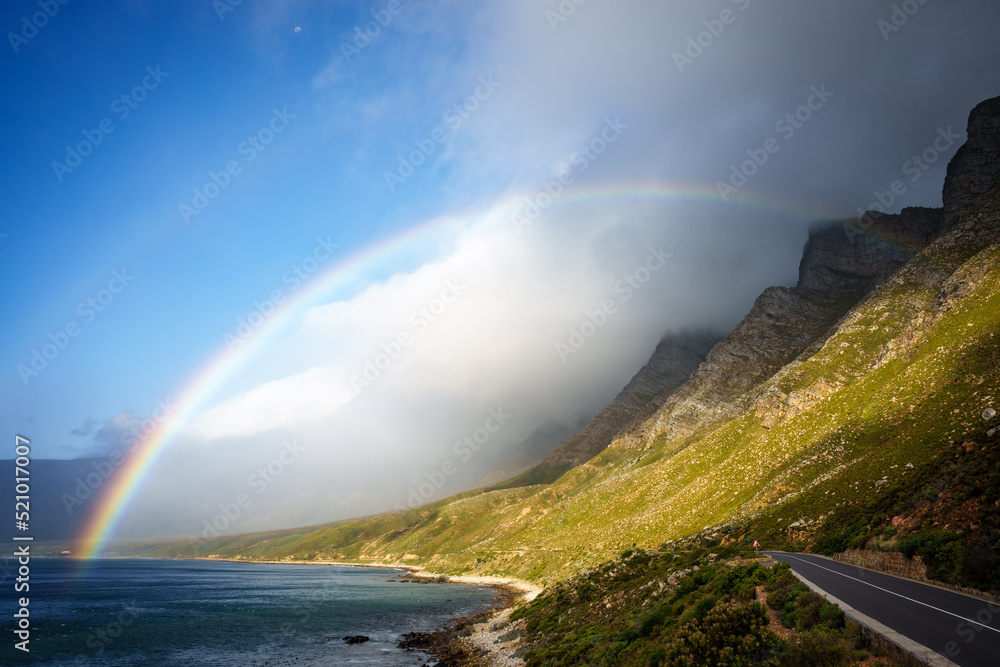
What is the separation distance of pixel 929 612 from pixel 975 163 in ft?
596

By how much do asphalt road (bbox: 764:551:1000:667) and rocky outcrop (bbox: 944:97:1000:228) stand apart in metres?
155

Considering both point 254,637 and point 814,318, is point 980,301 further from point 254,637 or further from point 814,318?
point 254,637

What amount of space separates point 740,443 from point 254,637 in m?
98.6

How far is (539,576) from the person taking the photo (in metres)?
113

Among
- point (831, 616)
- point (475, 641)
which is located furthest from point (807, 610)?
point (475, 641)

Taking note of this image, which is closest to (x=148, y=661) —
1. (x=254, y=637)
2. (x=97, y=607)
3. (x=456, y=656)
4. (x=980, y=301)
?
(x=254, y=637)

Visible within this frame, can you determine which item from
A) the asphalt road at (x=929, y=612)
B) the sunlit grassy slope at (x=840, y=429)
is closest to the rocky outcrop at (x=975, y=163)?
the sunlit grassy slope at (x=840, y=429)

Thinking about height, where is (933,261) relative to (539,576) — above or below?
above

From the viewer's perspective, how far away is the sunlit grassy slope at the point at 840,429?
61.4 meters

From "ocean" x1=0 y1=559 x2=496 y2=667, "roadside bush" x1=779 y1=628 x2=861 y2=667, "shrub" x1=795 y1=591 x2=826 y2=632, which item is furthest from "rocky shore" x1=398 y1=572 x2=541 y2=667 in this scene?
"roadside bush" x1=779 y1=628 x2=861 y2=667

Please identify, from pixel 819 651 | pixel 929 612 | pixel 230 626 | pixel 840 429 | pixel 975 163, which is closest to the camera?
pixel 819 651

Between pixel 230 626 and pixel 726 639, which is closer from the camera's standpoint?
pixel 726 639

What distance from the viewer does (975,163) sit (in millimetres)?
143250

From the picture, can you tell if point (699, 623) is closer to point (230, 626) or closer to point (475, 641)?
point (475, 641)
